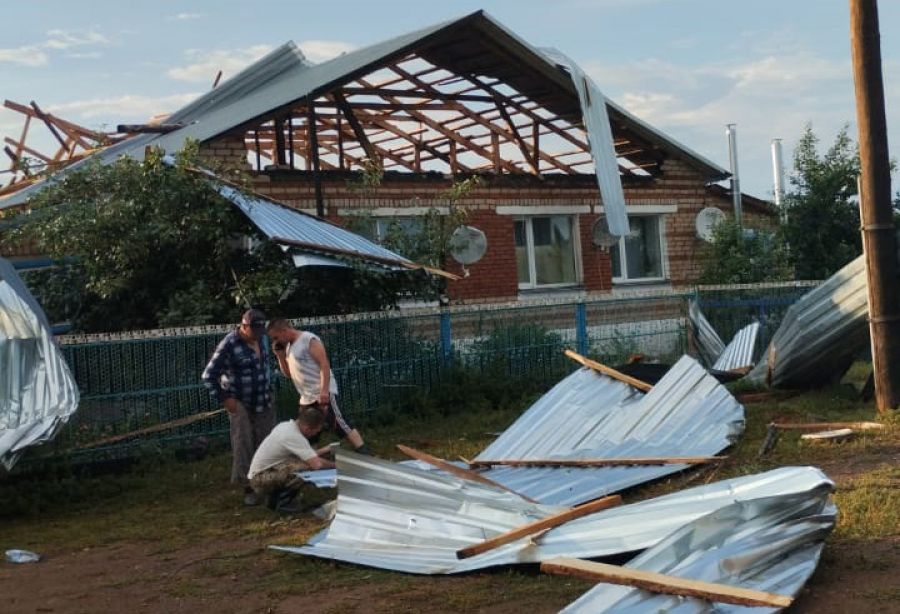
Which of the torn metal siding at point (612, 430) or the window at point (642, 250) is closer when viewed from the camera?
the torn metal siding at point (612, 430)

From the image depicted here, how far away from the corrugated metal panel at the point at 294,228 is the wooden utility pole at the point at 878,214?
14.5 feet

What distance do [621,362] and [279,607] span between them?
8.76m

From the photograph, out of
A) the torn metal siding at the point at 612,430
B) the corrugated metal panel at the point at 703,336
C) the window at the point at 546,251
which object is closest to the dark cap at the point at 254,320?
the torn metal siding at the point at 612,430

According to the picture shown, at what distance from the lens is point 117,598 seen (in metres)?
5.75

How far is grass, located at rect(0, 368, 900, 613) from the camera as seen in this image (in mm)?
5363

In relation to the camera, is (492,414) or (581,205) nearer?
(492,414)

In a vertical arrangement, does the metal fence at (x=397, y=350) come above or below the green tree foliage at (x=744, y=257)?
below

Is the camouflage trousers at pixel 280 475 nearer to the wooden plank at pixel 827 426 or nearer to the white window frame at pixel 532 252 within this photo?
the wooden plank at pixel 827 426

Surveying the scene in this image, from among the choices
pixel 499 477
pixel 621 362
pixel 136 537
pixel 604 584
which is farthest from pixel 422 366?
pixel 604 584

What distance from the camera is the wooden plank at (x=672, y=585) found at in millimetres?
4398

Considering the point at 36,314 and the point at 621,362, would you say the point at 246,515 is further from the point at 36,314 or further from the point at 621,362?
the point at 621,362

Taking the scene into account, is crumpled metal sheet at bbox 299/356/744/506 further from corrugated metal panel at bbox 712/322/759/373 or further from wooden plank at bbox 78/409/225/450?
corrugated metal panel at bbox 712/322/759/373

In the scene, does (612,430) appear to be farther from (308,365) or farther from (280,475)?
(280,475)

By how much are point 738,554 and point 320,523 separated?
3.15 meters
